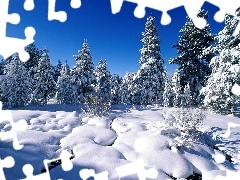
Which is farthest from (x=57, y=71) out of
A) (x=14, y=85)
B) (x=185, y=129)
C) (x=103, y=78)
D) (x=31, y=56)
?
(x=185, y=129)

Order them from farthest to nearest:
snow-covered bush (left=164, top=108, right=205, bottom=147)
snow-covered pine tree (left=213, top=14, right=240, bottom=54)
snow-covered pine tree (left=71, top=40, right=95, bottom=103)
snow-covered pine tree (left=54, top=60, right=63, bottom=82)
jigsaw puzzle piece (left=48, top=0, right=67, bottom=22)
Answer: snow-covered pine tree (left=54, top=60, right=63, bottom=82)
snow-covered pine tree (left=71, top=40, right=95, bottom=103)
snow-covered pine tree (left=213, top=14, right=240, bottom=54)
snow-covered bush (left=164, top=108, right=205, bottom=147)
jigsaw puzzle piece (left=48, top=0, right=67, bottom=22)

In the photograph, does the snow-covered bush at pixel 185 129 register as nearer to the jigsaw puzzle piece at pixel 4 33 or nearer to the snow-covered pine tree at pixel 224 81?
the jigsaw puzzle piece at pixel 4 33

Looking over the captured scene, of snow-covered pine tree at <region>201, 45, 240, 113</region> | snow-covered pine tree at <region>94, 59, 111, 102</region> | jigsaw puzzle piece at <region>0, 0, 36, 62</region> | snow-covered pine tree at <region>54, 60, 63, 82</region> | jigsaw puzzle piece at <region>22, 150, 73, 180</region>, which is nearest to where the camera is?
jigsaw puzzle piece at <region>0, 0, 36, 62</region>

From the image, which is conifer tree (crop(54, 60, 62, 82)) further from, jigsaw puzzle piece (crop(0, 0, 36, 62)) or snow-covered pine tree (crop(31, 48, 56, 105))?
jigsaw puzzle piece (crop(0, 0, 36, 62))

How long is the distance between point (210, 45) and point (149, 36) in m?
7.87

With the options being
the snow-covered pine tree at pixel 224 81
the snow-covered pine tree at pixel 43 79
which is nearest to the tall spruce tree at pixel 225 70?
the snow-covered pine tree at pixel 224 81

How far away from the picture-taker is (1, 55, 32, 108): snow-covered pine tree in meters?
32.0

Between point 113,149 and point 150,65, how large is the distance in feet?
79.1

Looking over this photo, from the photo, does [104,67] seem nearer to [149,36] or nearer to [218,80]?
[149,36]

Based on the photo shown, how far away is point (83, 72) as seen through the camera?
3531 centimetres

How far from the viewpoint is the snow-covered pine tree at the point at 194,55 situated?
26.5 meters

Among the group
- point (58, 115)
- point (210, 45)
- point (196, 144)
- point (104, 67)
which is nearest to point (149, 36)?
point (210, 45)

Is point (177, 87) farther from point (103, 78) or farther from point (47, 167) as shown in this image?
point (47, 167)

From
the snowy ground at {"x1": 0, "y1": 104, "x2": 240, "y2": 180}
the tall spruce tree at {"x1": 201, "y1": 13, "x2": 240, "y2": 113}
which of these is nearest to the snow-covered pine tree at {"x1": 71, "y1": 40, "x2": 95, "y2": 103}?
the tall spruce tree at {"x1": 201, "y1": 13, "x2": 240, "y2": 113}
